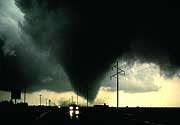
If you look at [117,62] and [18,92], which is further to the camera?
[18,92]

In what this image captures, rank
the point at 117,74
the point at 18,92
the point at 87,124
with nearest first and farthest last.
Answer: the point at 87,124, the point at 117,74, the point at 18,92

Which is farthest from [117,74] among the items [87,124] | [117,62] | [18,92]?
[87,124]

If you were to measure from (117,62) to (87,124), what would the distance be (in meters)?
49.9

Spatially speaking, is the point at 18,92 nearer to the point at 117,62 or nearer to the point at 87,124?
the point at 117,62

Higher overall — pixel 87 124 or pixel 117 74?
pixel 117 74

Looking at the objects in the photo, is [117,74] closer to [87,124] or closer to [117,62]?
[117,62]

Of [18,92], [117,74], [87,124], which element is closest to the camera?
[87,124]

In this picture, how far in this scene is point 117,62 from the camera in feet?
265

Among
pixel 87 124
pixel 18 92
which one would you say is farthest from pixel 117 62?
pixel 87 124

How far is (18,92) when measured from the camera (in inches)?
3666

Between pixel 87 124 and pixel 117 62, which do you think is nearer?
pixel 87 124

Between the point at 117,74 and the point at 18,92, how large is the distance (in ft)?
90.3

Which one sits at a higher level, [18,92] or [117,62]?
[117,62]
